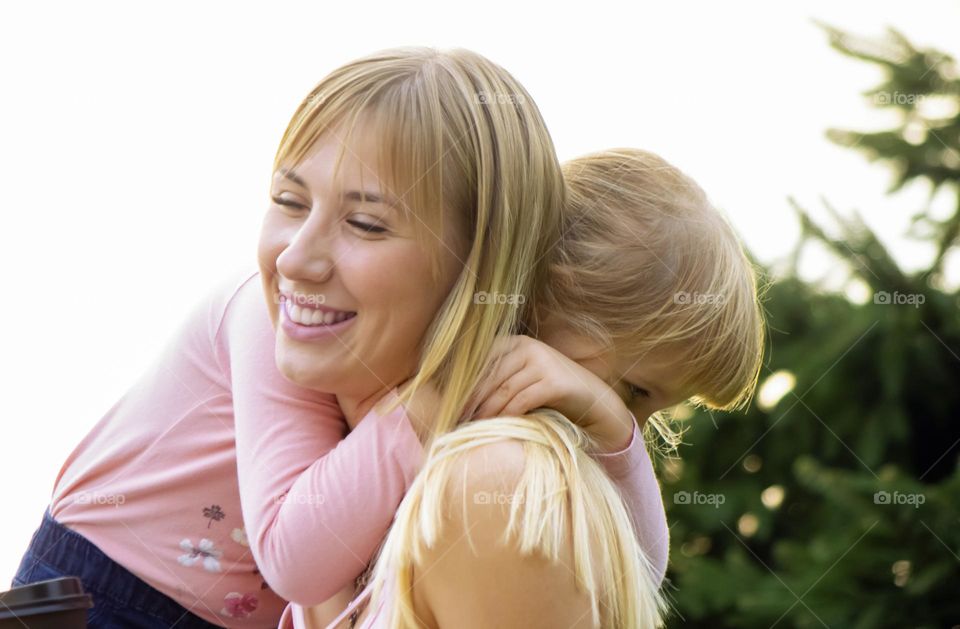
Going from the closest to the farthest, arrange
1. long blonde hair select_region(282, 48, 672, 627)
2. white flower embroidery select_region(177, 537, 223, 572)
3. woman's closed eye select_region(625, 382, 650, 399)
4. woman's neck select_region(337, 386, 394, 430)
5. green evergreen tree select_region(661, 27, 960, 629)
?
long blonde hair select_region(282, 48, 672, 627)
woman's neck select_region(337, 386, 394, 430)
woman's closed eye select_region(625, 382, 650, 399)
white flower embroidery select_region(177, 537, 223, 572)
green evergreen tree select_region(661, 27, 960, 629)

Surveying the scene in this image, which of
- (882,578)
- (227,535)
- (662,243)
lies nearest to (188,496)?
(227,535)

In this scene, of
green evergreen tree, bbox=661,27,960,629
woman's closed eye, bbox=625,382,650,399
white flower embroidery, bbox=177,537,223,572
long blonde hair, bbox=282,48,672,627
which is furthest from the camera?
green evergreen tree, bbox=661,27,960,629

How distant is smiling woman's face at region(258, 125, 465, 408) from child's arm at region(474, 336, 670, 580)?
123 millimetres

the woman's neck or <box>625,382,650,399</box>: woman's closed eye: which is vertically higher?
the woman's neck

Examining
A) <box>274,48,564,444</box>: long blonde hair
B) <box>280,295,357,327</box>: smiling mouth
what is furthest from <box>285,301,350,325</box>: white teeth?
<box>274,48,564,444</box>: long blonde hair

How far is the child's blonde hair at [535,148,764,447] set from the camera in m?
1.65

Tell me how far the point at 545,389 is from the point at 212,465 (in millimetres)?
630

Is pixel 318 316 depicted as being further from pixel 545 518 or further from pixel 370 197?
pixel 545 518

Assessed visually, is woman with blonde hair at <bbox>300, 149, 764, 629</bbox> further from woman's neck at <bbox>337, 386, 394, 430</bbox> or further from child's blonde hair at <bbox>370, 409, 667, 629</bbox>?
woman's neck at <bbox>337, 386, 394, 430</bbox>

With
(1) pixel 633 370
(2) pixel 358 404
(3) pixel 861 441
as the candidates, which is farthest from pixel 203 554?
(3) pixel 861 441

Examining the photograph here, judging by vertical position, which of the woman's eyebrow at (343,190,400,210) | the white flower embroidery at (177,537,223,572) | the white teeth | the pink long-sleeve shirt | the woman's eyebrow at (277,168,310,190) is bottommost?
the white flower embroidery at (177,537,223,572)

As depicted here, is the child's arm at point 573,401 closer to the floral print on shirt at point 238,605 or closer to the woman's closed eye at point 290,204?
the woman's closed eye at point 290,204

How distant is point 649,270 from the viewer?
65.8 inches

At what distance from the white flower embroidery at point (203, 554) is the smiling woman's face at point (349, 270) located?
1.36ft
